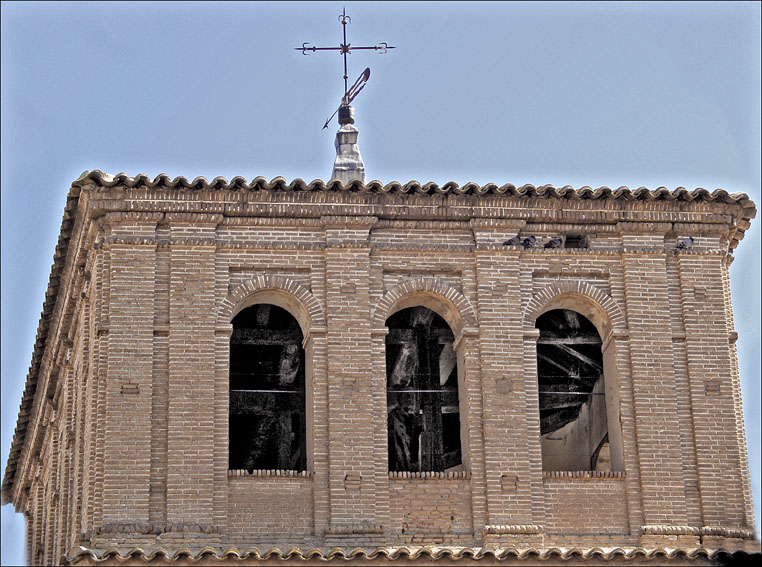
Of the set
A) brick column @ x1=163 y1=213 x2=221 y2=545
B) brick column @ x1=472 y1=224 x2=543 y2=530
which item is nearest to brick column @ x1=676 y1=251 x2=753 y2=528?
brick column @ x1=472 y1=224 x2=543 y2=530

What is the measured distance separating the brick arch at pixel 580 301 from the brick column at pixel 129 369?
446 centimetres

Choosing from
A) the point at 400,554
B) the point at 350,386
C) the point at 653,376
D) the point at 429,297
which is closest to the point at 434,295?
the point at 429,297

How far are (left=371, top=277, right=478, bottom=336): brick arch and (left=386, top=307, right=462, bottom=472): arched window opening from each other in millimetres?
423

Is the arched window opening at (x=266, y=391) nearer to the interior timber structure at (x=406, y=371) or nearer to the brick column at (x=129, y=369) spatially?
the interior timber structure at (x=406, y=371)

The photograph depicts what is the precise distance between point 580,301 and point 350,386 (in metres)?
3.06

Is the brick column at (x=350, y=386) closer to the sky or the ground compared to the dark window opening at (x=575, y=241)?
closer to the ground

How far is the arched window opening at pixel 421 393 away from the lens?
24.5 metres

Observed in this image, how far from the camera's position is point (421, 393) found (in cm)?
2466

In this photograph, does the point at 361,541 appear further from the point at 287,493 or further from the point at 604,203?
the point at 604,203

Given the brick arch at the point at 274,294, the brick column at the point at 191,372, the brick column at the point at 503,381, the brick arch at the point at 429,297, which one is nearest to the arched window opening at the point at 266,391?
the brick arch at the point at 274,294

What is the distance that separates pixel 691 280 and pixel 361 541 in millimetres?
5191

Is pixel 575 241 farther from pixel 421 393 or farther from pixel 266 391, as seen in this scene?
pixel 266 391

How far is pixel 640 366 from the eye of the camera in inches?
956

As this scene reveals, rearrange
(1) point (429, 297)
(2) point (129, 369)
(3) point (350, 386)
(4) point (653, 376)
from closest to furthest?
(2) point (129, 369) < (3) point (350, 386) < (4) point (653, 376) < (1) point (429, 297)
